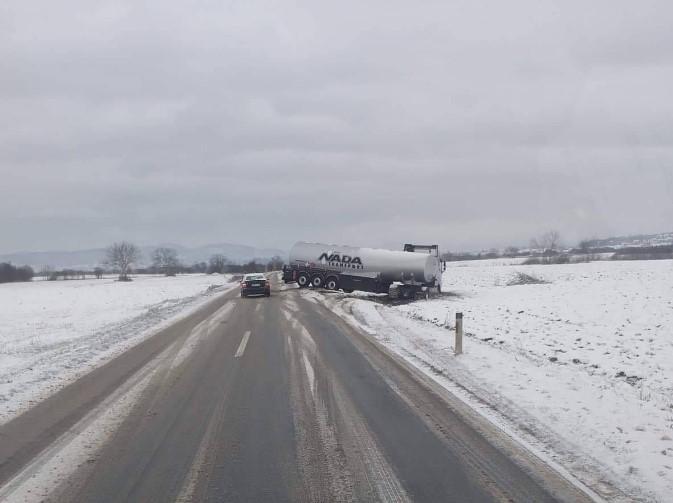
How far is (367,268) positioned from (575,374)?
25.8 metres

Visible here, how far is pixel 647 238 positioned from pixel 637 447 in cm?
8886

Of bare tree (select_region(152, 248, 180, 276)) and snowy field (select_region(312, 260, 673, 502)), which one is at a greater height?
bare tree (select_region(152, 248, 180, 276))

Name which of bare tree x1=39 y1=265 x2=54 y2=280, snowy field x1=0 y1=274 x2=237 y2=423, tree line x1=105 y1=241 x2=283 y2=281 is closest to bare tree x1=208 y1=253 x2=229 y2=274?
tree line x1=105 y1=241 x2=283 y2=281

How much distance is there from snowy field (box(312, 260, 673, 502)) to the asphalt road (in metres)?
0.56

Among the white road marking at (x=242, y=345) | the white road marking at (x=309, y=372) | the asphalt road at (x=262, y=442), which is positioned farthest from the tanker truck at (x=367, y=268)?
the asphalt road at (x=262, y=442)

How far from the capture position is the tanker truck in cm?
3353

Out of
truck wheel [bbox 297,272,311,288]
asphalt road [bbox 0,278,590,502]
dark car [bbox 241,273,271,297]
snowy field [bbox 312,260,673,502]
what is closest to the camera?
asphalt road [bbox 0,278,590,502]

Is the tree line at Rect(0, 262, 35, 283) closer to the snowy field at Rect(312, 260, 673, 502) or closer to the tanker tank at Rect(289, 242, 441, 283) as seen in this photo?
the tanker tank at Rect(289, 242, 441, 283)

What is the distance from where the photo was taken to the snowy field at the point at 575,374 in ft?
18.3

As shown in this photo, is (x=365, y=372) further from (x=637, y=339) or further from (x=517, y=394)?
(x=637, y=339)

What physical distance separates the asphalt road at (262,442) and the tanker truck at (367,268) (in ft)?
75.5

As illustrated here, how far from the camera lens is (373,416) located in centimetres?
711

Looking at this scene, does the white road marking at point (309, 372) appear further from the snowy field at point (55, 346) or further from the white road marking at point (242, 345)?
the snowy field at point (55, 346)

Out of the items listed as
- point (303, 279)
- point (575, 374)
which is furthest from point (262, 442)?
point (303, 279)
